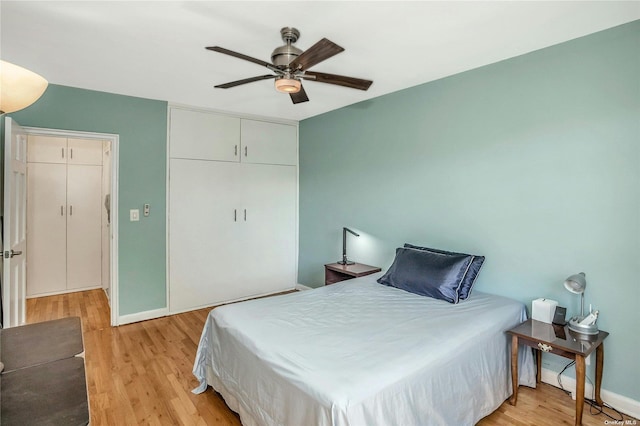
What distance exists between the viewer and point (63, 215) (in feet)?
14.9

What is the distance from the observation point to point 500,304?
2.42m

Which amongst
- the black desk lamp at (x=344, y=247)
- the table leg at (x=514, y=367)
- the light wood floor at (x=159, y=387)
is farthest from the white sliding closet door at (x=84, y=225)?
the table leg at (x=514, y=367)

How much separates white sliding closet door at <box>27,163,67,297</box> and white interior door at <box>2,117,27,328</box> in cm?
160

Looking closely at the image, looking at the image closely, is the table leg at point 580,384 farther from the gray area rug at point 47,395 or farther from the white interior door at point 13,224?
the white interior door at point 13,224

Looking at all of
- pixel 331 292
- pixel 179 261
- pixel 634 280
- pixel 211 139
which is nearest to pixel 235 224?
pixel 179 261

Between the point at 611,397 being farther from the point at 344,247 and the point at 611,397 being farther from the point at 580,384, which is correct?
the point at 344,247

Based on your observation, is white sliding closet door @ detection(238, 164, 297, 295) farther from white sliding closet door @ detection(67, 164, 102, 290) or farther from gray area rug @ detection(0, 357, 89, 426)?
gray area rug @ detection(0, 357, 89, 426)

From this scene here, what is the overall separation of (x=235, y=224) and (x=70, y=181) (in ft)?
7.91

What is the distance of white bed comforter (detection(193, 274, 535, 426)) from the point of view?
1.47 metres

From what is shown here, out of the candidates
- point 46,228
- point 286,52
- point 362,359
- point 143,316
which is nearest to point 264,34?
point 286,52

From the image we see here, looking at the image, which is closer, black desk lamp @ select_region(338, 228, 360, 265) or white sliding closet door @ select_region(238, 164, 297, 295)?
black desk lamp @ select_region(338, 228, 360, 265)

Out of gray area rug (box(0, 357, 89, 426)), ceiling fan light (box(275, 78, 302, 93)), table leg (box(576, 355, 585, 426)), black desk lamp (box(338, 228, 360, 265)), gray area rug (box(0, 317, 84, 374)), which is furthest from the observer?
black desk lamp (box(338, 228, 360, 265))

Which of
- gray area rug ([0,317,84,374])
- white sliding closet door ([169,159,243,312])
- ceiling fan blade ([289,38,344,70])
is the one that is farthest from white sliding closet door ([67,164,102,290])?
ceiling fan blade ([289,38,344,70])

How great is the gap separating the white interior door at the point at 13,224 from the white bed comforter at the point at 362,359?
164cm
